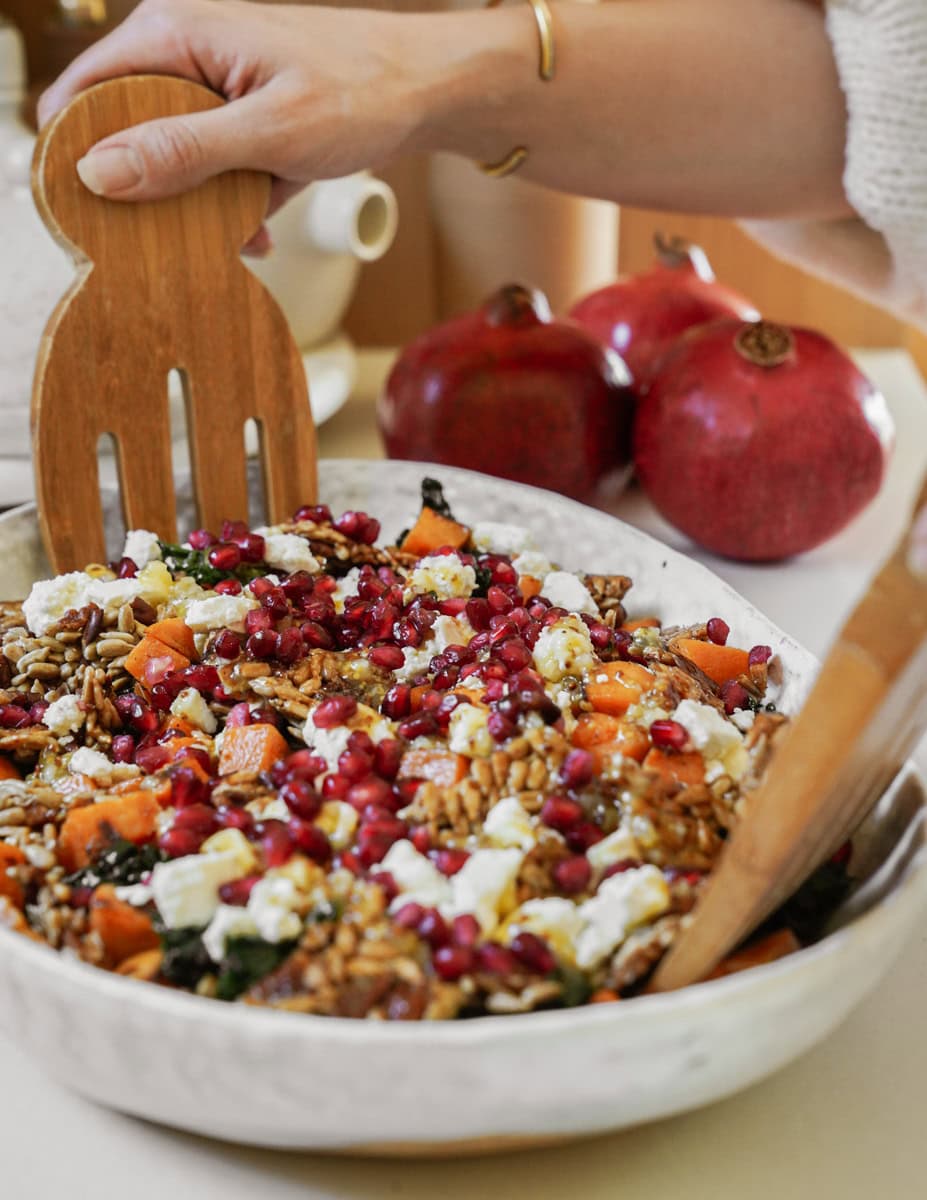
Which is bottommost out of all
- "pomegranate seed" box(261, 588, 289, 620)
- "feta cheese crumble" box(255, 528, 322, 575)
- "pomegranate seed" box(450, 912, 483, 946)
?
"feta cheese crumble" box(255, 528, 322, 575)

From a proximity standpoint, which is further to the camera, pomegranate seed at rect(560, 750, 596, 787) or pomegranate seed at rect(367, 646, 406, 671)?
pomegranate seed at rect(367, 646, 406, 671)

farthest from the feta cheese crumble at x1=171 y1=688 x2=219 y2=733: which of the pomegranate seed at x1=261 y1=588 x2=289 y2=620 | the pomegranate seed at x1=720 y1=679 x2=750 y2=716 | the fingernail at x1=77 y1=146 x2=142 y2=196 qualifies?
the fingernail at x1=77 y1=146 x2=142 y2=196

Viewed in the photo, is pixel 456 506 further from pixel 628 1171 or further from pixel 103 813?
pixel 628 1171

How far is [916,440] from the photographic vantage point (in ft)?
7.20

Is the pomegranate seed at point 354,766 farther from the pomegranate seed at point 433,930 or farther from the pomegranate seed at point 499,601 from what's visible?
the pomegranate seed at point 499,601

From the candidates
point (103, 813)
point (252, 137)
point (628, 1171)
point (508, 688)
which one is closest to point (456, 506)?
point (252, 137)

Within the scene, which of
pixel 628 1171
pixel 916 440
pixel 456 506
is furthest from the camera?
pixel 916 440

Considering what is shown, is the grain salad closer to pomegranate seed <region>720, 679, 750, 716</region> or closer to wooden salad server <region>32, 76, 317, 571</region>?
pomegranate seed <region>720, 679, 750, 716</region>

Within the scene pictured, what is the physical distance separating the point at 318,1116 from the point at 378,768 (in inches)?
10.5

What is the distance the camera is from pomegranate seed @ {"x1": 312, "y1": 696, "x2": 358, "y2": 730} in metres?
0.93

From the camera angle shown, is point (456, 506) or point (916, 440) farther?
point (916, 440)

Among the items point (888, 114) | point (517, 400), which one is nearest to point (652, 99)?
point (888, 114)

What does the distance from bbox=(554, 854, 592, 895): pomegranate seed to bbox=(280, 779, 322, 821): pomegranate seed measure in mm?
161

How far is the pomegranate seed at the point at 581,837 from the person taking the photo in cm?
81
